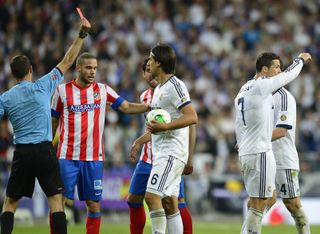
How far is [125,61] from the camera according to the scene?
2295cm

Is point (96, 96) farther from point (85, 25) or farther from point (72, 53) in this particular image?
point (85, 25)

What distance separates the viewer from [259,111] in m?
10.2

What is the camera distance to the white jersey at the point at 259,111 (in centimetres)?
1016

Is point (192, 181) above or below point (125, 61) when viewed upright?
below

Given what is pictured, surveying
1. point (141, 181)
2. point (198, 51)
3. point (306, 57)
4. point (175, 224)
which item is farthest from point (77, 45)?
point (198, 51)

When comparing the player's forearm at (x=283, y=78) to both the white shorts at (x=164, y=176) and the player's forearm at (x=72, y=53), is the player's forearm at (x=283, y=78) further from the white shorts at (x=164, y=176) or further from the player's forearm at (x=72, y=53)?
the player's forearm at (x=72, y=53)

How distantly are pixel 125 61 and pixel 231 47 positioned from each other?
317 centimetres

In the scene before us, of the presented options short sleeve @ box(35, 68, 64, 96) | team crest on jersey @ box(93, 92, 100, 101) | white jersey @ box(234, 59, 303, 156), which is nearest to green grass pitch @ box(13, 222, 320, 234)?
team crest on jersey @ box(93, 92, 100, 101)

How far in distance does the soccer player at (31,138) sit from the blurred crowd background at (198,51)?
898 centimetres

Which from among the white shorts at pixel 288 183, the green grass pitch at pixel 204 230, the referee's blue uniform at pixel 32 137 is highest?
the referee's blue uniform at pixel 32 137

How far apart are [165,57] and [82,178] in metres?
2.26

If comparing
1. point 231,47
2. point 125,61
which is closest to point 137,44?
point 125,61

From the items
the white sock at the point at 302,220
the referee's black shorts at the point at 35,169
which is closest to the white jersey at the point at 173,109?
the referee's black shorts at the point at 35,169

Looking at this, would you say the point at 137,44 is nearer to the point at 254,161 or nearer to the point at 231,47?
the point at 231,47
